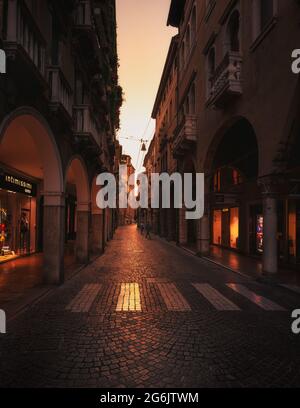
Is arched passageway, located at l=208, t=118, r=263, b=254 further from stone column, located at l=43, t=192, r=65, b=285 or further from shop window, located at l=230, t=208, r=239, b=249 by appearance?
stone column, located at l=43, t=192, r=65, b=285

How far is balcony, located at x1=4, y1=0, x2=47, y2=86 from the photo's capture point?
507 cm

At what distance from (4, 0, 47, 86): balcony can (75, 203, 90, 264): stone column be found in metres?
7.33

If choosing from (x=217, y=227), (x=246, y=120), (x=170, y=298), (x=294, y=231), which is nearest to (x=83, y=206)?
(x=170, y=298)

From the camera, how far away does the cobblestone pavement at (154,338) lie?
3.67 metres

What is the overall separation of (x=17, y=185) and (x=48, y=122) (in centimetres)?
727

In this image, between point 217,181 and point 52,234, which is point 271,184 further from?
point 217,181

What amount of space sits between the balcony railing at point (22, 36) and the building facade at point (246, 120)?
700 centimetres

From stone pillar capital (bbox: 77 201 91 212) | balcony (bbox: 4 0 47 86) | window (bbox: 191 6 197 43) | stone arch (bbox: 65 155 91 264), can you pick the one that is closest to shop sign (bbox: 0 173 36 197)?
stone arch (bbox: 65 155 91 264)

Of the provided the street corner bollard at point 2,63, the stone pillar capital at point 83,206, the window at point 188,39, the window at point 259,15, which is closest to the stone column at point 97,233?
the stone pillar capital at point 83,206

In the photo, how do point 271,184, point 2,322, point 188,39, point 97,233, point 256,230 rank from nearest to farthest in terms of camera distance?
point 2,322 → point 271,184 → point 256,230 → point 97,233 → point 188,39

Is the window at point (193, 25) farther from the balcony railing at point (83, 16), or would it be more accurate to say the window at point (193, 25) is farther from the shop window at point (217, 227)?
the shop window at point (217, 227)

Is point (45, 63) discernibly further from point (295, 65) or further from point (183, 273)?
point (183, 273)

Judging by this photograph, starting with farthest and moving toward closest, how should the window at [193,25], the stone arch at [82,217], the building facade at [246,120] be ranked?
the window at [193,25] < the stone arch at [82,217] < the building facade at [246,120]

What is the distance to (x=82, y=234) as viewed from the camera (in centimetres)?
1333
